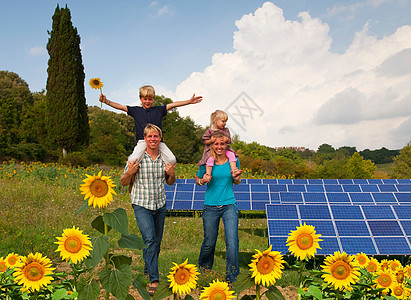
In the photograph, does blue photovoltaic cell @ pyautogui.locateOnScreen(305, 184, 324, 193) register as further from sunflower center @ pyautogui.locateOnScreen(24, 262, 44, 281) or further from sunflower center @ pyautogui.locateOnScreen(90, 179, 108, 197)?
sunflower center @ pyautogui.locateOnScreen(24, 262, 44, 281)

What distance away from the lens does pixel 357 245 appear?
6301 mm

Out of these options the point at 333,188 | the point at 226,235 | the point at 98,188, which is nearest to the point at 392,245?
the point at 226,235

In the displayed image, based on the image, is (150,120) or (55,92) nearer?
(150,120)

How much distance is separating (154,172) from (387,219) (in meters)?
4.66

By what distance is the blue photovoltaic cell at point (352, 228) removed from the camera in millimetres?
6582

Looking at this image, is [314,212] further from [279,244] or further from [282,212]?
[279,244]

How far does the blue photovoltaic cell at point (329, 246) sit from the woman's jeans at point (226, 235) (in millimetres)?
1886

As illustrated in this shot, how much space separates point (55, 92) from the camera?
84.6ft

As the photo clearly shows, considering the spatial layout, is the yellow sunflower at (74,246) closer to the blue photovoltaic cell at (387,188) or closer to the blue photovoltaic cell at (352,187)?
the blue photovoltaic cell at (352,187)

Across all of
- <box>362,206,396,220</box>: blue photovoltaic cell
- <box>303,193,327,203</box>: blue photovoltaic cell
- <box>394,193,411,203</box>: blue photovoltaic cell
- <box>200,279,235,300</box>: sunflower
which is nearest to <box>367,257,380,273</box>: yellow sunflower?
<box>200,279,235,300</box>: sunflower

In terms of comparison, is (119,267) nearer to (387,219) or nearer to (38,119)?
(387,219)

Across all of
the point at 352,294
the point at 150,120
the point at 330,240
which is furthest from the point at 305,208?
the point at 352,294

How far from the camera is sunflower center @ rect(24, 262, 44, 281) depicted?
9.15ft

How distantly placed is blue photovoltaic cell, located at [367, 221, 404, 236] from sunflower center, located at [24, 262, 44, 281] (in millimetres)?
5599
